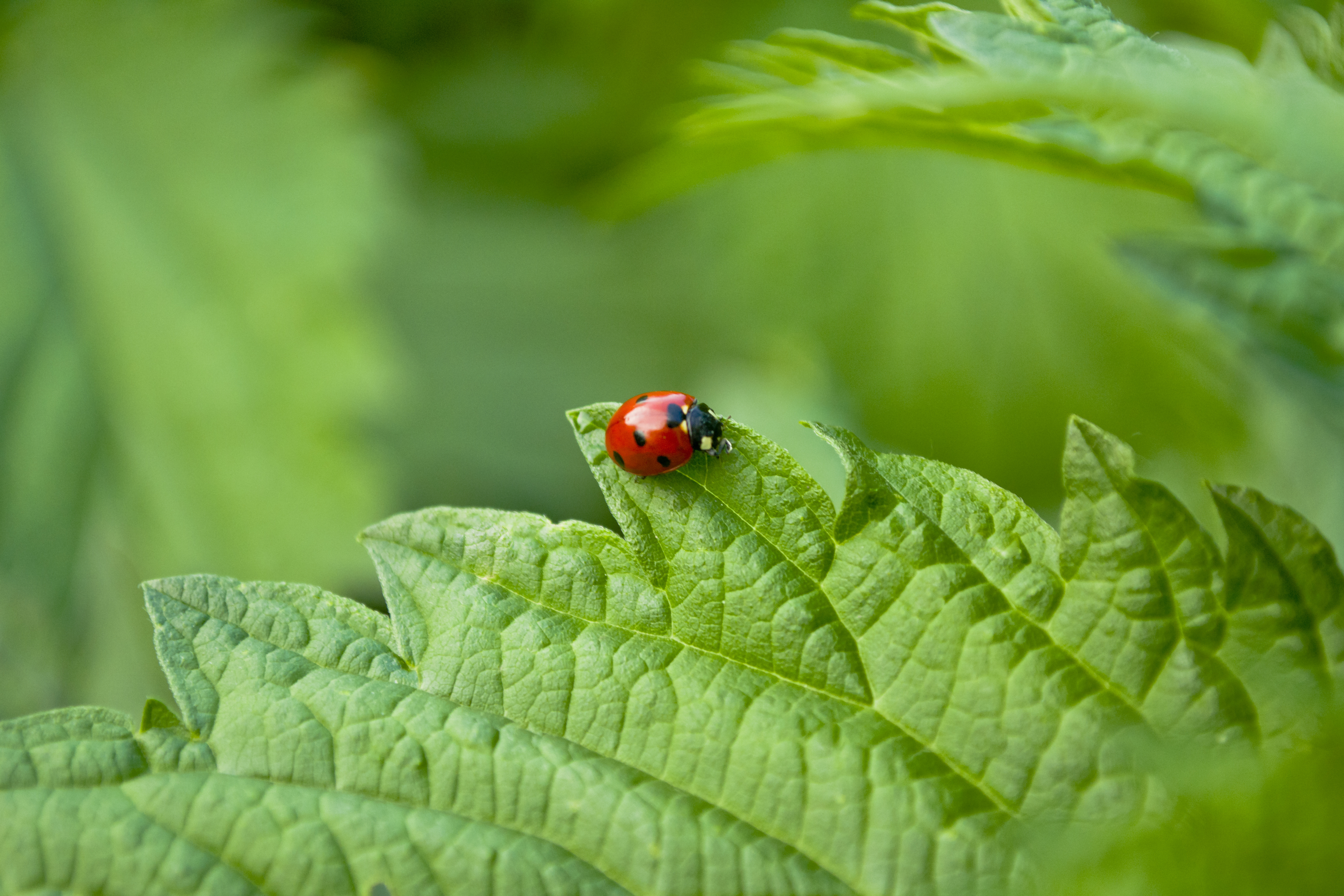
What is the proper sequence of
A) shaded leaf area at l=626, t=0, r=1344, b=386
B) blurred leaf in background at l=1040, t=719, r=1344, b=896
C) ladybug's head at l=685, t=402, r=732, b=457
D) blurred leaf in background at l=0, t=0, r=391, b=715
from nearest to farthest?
1. blurred leaf in background at l=1040, t=719, r=1344, b=896
2. shaded leaf area at l=626, t=0, r=1344, b=386
3. ladybug's head at l=685, t=402, r=732, b=457
4. blurred leaf in background at l=0, t=0, r=391, b=715

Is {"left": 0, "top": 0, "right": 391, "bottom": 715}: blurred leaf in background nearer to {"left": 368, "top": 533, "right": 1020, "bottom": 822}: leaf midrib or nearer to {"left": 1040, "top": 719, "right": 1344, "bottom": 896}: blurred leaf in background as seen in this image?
{"left": 368, "top": 533, "right": 1020, "bottom": 822}: leaf midrib

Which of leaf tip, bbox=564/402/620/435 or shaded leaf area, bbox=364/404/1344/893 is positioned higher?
leaf tip, bbox=564/402/620/435

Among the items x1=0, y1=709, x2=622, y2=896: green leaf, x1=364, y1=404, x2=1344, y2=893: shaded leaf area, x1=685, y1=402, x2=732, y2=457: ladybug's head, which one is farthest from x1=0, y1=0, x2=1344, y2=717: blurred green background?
x1=0, y1=709, x2=622, y2=896: green leaf

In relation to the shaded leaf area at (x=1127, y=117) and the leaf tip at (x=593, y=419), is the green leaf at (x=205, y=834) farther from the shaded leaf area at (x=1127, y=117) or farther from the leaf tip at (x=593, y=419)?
the shaded leaf area at (x=1127, y=117)

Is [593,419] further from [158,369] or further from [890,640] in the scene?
[158,369]

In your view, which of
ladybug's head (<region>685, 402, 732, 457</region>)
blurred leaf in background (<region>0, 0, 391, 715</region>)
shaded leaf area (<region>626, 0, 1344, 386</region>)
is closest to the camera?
shaded leaf area (<region>626, 0, 1344, 386</region>)

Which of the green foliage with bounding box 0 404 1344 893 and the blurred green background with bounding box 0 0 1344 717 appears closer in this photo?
the green foliage with bounding box 0 404 1344 893

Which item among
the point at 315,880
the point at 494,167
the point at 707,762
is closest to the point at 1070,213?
the point at 494,167

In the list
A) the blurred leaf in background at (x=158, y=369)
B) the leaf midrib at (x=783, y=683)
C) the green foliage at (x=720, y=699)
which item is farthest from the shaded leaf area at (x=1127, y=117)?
the blurred leaf in background at (x=158, y=369)
